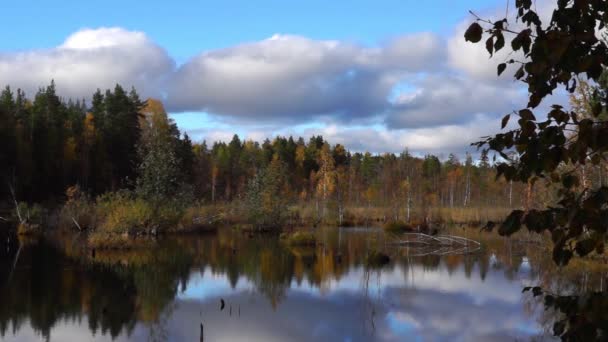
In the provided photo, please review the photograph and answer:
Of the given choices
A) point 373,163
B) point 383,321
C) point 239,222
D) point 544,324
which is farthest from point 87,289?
point 373,163

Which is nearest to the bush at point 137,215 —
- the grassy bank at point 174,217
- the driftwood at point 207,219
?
the grassy bank at point 174,217

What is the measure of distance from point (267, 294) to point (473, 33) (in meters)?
18.5

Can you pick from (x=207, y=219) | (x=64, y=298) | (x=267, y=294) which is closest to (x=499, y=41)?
(x=267, y=294)

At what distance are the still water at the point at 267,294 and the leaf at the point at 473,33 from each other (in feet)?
35.3

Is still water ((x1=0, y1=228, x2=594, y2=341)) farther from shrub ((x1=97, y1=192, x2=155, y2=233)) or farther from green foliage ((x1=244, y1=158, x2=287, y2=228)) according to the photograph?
green foliage ((x1=244, y1=158, x2=287, y2=228))

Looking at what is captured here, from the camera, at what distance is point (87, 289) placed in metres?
20.0

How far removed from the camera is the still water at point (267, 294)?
15.4 meters

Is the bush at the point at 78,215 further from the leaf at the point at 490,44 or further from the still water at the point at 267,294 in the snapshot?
the leaf at the point at 490,44

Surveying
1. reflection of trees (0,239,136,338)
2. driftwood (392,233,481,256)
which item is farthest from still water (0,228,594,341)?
driftwood (392,233,481,256)

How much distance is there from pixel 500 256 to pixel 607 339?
30.9m

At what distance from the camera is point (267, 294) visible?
2059 centimetres

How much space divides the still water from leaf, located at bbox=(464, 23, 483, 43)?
10766 millimetres

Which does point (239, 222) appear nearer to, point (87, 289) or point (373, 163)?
point (87, 289)

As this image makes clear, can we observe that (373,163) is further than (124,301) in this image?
Yes
